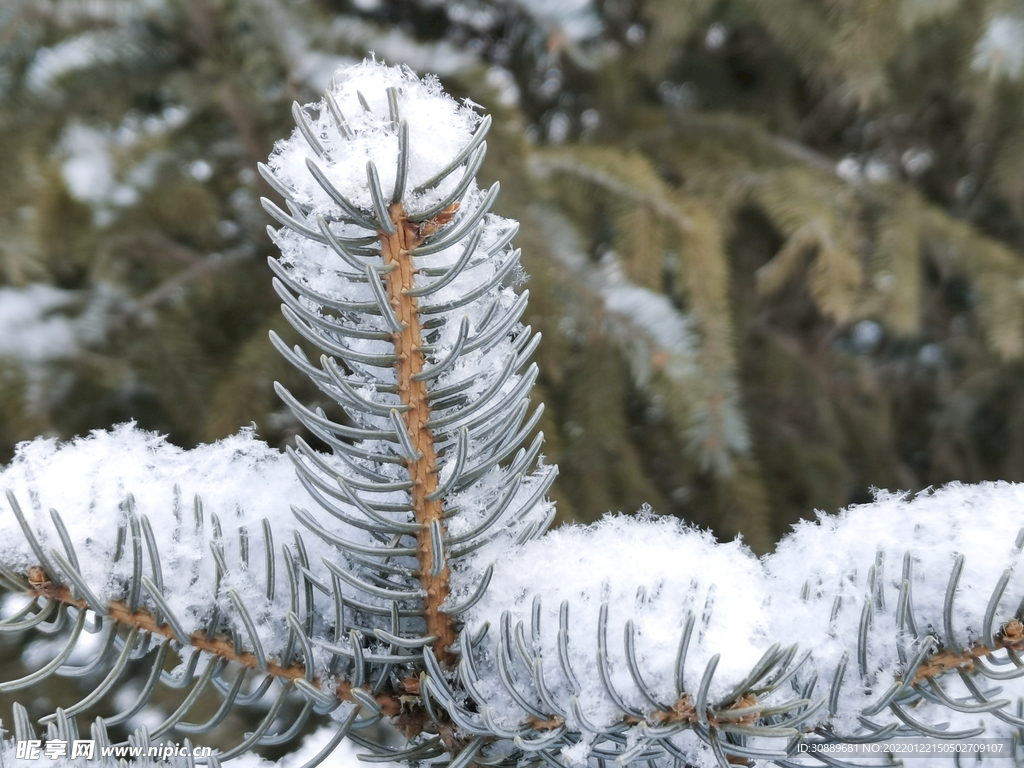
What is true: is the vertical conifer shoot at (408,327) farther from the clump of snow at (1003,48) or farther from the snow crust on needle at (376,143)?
the clump of snow at (1003,48)

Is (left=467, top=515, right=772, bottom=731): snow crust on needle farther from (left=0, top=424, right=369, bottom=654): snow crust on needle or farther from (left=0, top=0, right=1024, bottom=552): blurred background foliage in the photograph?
(left=0, top=0, right=1024, bottom=552): blurred background foliage

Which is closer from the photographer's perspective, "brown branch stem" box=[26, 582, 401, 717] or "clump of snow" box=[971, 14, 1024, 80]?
"brown branch stem" box=[26, 582, 401, 717]

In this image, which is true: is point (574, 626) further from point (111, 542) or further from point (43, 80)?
→ point (43, 80)

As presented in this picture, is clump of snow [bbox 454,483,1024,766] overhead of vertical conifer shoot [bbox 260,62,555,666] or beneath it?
beneath

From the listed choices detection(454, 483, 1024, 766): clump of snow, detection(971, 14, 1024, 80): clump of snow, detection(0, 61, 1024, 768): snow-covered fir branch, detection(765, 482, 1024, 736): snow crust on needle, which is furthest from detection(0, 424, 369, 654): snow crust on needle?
detection(971, 14, 1024, 80): clump of snow

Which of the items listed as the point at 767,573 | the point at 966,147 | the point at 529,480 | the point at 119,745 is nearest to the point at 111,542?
the point at 119,745

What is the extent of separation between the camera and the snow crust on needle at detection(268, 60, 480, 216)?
1.09ft

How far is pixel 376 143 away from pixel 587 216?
3.13ft

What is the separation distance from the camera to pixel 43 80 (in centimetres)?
101

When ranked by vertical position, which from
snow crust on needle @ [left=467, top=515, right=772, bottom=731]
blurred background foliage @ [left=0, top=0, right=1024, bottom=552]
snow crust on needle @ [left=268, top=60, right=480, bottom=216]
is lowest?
snow crust on needle @ [left=467, top=515, right=772, bottom=731]

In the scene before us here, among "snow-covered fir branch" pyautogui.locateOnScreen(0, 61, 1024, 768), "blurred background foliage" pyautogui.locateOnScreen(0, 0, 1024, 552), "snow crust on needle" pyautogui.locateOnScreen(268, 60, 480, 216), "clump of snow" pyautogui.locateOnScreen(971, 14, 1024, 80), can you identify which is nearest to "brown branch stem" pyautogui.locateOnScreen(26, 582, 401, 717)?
"snow-covered fir branch" pyautogui.locateOnScreen(0, 61, 1024, 768)

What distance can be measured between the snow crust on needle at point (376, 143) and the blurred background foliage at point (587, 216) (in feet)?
1.82

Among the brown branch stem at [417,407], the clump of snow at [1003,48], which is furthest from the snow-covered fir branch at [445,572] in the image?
the clump of snow at [1003,48]

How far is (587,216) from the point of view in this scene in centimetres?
126
